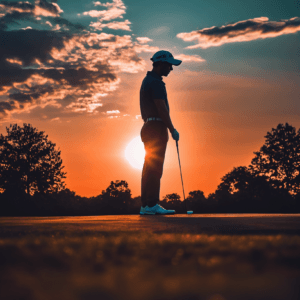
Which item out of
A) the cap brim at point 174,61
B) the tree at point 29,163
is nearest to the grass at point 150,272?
the cap brim at point 174,61

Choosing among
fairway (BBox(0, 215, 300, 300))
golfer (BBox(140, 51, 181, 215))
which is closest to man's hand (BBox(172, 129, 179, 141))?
golfer (BBox(140, 51, 181, 215))

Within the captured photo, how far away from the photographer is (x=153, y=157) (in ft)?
22.8

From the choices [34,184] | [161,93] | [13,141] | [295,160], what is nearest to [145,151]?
[161,93]

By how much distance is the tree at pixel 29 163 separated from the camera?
45.0 metres

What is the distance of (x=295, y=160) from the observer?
5225 cm

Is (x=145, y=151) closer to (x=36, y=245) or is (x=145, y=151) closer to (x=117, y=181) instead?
(x=36, y=245)

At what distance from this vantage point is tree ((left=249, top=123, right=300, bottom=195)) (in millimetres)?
Result: 50281

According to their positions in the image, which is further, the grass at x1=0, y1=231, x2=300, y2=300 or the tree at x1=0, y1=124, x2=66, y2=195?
the tree at x1=0, y1=124, x2=66, y2=195

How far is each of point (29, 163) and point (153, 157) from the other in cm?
4278

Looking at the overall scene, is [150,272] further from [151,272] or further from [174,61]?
[174,61]

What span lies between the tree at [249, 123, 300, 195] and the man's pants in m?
45.1

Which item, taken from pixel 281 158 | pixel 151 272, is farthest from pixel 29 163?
pixel 151 272

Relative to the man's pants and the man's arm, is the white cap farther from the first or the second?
the man's pants

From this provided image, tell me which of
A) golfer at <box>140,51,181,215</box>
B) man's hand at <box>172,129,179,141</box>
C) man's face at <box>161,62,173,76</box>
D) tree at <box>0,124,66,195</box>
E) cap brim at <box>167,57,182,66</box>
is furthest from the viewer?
tree at <box>0,124,66,195</box>
